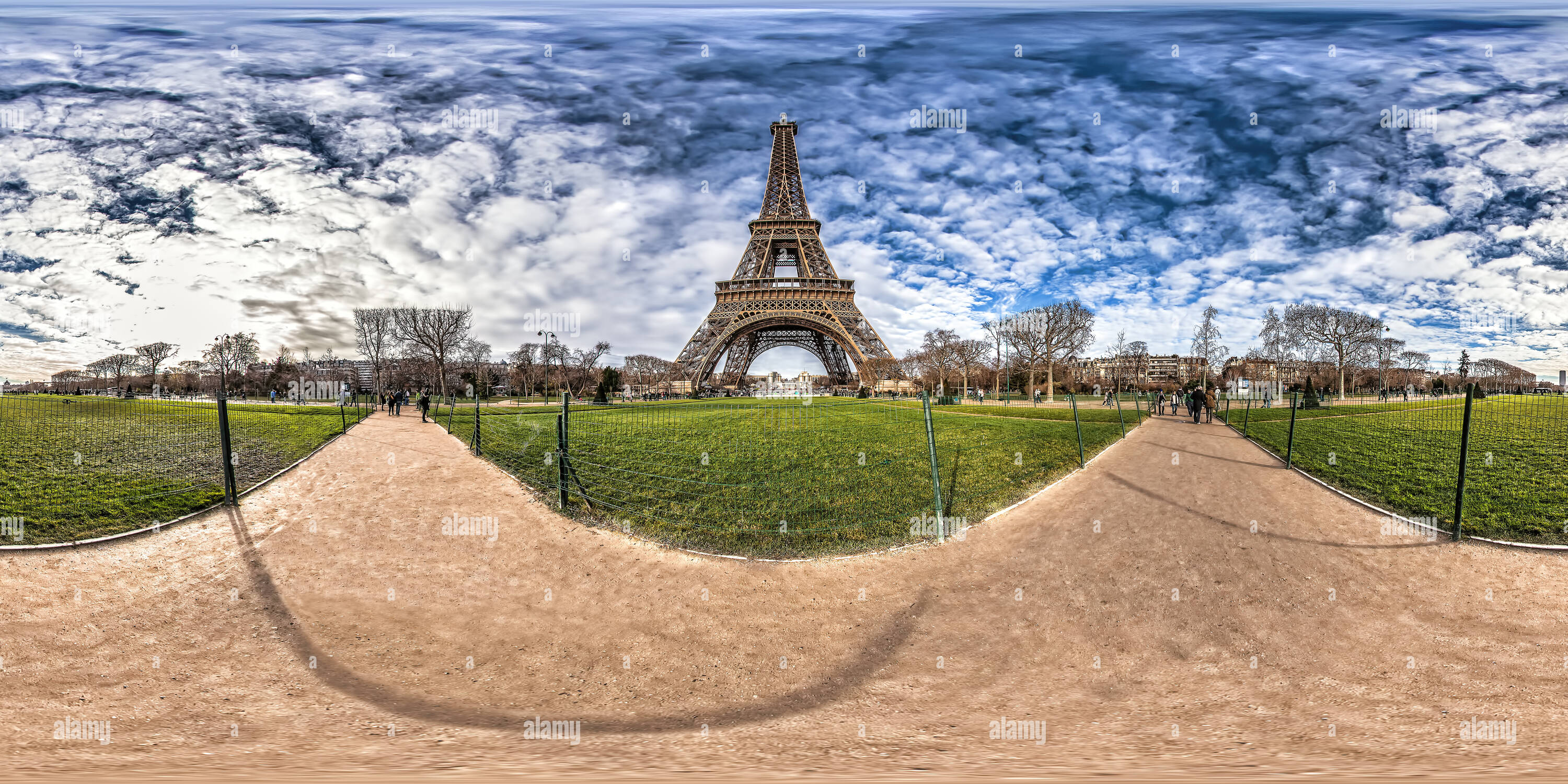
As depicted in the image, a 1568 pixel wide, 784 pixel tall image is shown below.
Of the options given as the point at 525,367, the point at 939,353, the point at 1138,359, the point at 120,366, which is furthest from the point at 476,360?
the point at 1138,359

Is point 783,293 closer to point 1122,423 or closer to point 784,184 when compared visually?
point 784,184

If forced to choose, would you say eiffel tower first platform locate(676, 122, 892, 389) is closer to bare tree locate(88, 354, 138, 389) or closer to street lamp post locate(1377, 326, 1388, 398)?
street lamp post locate(1377, 326, 1388, 398)

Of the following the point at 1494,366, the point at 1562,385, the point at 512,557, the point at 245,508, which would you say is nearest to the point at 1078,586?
the point at 512,557

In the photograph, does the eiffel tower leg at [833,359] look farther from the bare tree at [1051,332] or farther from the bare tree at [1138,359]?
the bare tree at [1138,359]

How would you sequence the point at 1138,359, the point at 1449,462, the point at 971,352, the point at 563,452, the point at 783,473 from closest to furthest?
the point at 563,452
the point at 783,473
the point at 1449,462
the point at 971,352
the point at 1138,359

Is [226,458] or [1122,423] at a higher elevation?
[1122,423]

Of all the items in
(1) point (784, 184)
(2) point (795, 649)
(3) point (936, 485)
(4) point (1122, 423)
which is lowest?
(2) point (795, 649)

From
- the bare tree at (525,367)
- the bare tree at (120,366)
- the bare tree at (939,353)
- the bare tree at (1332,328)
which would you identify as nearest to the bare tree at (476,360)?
the bare tree at (525,367)
